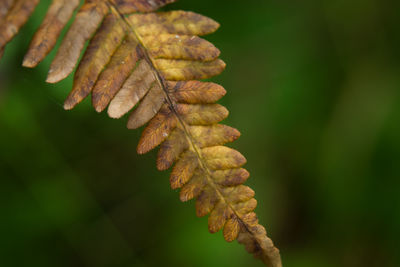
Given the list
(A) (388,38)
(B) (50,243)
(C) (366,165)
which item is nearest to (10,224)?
(B) (50,243)

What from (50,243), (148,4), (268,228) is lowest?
(268,228)

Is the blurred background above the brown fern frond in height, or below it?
below

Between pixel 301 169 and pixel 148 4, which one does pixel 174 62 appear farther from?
pixel 301 169

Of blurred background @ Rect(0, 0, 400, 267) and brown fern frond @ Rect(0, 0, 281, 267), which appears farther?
blurred background @ Rect(0, 0, 400, 267)

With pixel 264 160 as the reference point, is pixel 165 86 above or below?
above
